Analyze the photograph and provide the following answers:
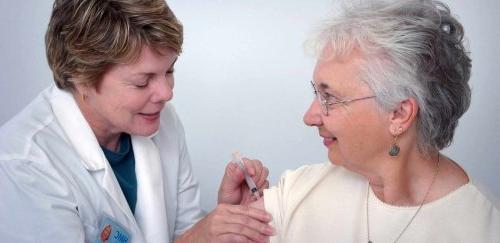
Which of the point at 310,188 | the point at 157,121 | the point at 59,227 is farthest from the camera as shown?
the point at 157,121

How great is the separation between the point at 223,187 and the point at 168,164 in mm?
254

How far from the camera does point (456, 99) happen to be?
4.25 ft

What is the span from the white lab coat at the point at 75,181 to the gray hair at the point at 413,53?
2.30 ft

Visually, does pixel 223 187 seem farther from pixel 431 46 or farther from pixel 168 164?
pixel 431 46

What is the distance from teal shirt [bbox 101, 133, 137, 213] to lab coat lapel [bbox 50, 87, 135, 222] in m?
0.10

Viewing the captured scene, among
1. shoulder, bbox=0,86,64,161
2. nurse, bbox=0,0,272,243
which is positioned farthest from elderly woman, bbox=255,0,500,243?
shoulder, bbox=0,86,64,161

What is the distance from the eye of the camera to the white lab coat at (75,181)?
1.37 meters

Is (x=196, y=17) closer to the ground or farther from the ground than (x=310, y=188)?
farther from the ground

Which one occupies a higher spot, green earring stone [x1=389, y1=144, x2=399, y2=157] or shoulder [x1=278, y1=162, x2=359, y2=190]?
green earring stone [x1=389, y1=144, x2=399, y2=157]

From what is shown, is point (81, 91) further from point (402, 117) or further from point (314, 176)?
point (402, 117)

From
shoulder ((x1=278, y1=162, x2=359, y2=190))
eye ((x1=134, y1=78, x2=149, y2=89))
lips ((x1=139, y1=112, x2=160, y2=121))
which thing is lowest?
shoulder ((x1=278, y1=162, x2=359, y2=190))

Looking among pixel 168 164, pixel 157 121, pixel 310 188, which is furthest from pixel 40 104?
pixel 310 188

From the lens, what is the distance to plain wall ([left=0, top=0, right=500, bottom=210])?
90.0 inches

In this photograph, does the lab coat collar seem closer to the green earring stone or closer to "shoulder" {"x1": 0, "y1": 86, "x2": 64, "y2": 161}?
"shoulder" {"x1": 0, "y1": 86, "x2": 64, "y2": 161}
